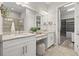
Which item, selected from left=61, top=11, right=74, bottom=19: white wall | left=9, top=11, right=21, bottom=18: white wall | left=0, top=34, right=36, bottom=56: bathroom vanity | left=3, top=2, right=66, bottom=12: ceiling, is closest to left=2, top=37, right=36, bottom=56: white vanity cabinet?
left=0, top=34, right=36, bottom=56: bathroom vanity

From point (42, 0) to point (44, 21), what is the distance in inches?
15.0

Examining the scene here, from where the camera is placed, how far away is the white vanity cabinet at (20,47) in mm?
1180

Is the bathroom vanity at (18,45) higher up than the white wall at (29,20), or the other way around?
the white wall at (29,20)

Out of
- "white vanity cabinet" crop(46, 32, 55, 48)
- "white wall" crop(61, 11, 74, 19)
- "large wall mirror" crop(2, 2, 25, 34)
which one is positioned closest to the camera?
"large wall mirror" crop(2, 2, 25, 34)

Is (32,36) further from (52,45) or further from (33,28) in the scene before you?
(52,45)

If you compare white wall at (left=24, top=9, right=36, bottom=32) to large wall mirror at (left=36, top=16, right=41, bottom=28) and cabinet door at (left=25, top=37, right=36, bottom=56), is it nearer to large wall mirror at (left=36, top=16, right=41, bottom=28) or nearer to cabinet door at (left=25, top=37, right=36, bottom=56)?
large wall mirror at (left=36, top=16, right=41, bottom=28)

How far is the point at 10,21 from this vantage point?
1.36 meters

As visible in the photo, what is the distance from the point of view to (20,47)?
4.46 feet

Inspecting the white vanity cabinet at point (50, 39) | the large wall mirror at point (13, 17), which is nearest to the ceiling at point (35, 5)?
the large wall mirror at point (13, 17)

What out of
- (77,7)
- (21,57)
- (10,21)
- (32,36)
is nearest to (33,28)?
(32,36)

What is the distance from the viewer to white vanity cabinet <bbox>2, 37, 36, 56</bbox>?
46.4 inches

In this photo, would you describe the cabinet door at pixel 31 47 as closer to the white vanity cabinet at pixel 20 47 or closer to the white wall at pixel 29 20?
the white vanity cabinet at pixel 20 47

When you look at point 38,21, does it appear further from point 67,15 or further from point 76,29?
point 76,29

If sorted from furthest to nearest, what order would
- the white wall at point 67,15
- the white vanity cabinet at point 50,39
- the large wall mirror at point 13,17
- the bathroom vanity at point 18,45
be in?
the white vanity cabinet at point 50,39 → the white wall at point 67,15 → the large wall mirror at point 13,17 → the bathroom vanity at point 18,45
